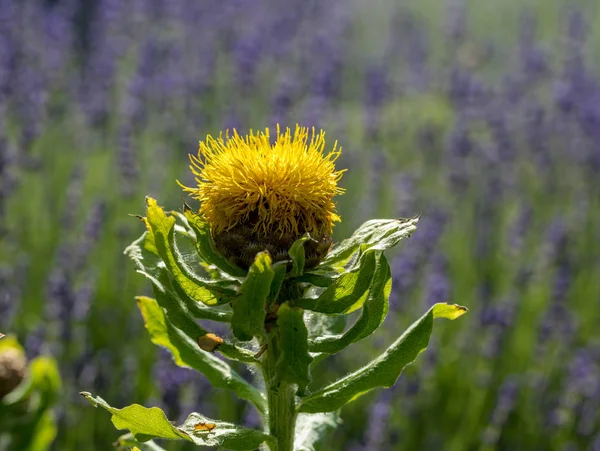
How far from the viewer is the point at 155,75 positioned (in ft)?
20.7

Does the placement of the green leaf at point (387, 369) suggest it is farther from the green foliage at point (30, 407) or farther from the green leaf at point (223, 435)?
the green foliage at point (30, 407)

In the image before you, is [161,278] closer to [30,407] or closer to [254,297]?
[254,297]

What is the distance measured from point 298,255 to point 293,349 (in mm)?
157

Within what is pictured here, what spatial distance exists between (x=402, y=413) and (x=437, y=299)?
64 centimetres

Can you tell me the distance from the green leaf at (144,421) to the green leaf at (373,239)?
388mm

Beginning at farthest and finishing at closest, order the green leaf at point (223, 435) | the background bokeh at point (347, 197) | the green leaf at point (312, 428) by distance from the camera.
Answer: the background bokeh at point (347, 197) → the green leaf at point (312, 428) → the green leaf at point (223, 435)

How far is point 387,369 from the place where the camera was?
141 centimetres

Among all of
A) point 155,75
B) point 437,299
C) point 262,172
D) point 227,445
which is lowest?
point 227,445

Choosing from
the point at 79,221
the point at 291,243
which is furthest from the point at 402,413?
the point at 291,243

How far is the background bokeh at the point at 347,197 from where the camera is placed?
14.0 feet

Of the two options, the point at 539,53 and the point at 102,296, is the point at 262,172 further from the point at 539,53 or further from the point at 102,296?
the point at 539,53

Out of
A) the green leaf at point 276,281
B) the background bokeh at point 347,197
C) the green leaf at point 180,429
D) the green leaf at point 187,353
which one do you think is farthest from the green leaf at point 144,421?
the background bokeh at point 347,197

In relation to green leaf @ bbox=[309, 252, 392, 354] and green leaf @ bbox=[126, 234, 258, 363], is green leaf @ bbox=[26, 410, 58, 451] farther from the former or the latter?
green leaf @ bbox=[309, 252, 392, 354]

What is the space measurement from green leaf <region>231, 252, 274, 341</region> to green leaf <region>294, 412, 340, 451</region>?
0.38 m
